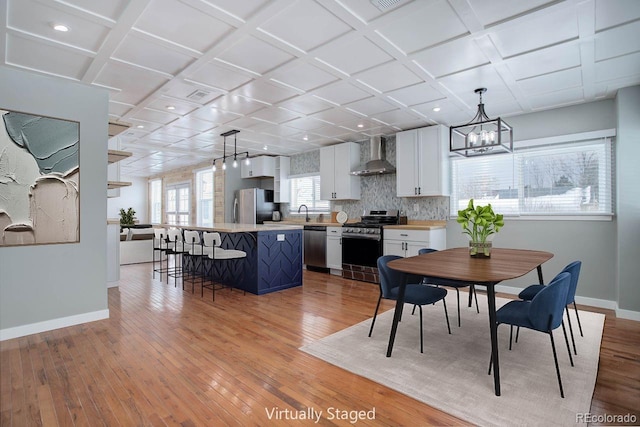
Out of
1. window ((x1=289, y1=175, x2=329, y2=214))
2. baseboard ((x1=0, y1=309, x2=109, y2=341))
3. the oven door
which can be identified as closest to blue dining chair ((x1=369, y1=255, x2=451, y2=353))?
the oven door

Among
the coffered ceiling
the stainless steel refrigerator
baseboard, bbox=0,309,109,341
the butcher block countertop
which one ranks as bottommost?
baseboard, bbox=0,309,109,341

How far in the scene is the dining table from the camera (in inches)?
81.2

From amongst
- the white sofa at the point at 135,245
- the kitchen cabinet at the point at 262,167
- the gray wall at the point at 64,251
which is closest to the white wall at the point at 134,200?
the white sofa at the point at 135,245

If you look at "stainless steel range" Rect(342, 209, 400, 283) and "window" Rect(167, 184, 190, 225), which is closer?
"stainless steel range" Rect(342, 209, 400, 283)

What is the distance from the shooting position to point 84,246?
3.45 metres

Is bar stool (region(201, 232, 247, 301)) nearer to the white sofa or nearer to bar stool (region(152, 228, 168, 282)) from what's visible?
bar stool (region(152, 228, 168, 282))

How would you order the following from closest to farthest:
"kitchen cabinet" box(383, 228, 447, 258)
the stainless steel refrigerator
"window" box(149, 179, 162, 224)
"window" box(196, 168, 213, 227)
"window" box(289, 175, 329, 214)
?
1. "kitchen cabinet" box(383, 228, 447, 258)
2. "window" box(289, 175, 329, 214)
3. the stainless steel refrigerator
4. "window" box(196, 168, 213, 227)
5. "window" box(149, 179, 162, 224)

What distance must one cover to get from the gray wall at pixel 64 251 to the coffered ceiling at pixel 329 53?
0.69 feet

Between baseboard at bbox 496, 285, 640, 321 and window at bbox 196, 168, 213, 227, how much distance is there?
7524mm

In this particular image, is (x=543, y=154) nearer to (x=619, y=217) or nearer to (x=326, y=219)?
(x=619, y=217)

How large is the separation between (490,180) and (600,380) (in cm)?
330

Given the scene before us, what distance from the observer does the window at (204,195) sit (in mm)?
9414

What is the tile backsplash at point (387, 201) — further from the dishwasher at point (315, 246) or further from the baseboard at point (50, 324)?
the baseboard at point (50, 324)

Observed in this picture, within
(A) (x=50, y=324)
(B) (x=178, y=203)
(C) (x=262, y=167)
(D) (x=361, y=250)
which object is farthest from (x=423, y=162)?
(B) (x=178, y=203)
